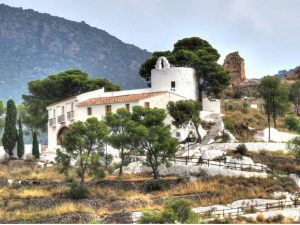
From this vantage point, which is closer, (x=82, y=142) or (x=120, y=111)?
(x=82, y=142)

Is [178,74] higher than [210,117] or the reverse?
higher

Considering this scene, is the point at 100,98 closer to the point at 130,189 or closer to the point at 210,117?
the point at 210,117

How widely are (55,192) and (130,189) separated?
5.18 m

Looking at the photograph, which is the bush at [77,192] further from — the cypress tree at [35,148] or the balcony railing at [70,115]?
the balcony railing at [70,115]

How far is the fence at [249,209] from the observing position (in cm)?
3909

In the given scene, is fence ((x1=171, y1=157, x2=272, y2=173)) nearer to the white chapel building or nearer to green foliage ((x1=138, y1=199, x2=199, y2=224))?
the white chapel building

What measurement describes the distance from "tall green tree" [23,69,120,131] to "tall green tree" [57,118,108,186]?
69.9 ft

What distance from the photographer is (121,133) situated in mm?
49188

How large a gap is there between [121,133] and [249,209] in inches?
514

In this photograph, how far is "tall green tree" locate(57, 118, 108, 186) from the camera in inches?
1780

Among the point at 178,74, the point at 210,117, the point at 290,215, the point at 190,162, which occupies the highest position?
the point at 178,74

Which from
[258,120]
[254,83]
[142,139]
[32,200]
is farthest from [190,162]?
[254,83]

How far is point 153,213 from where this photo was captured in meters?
34.7

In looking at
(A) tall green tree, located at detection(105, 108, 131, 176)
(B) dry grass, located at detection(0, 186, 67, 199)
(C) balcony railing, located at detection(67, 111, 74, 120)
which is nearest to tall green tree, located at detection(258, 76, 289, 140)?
(A) tall green tree, located at detection(105, 108, 131, 176)
